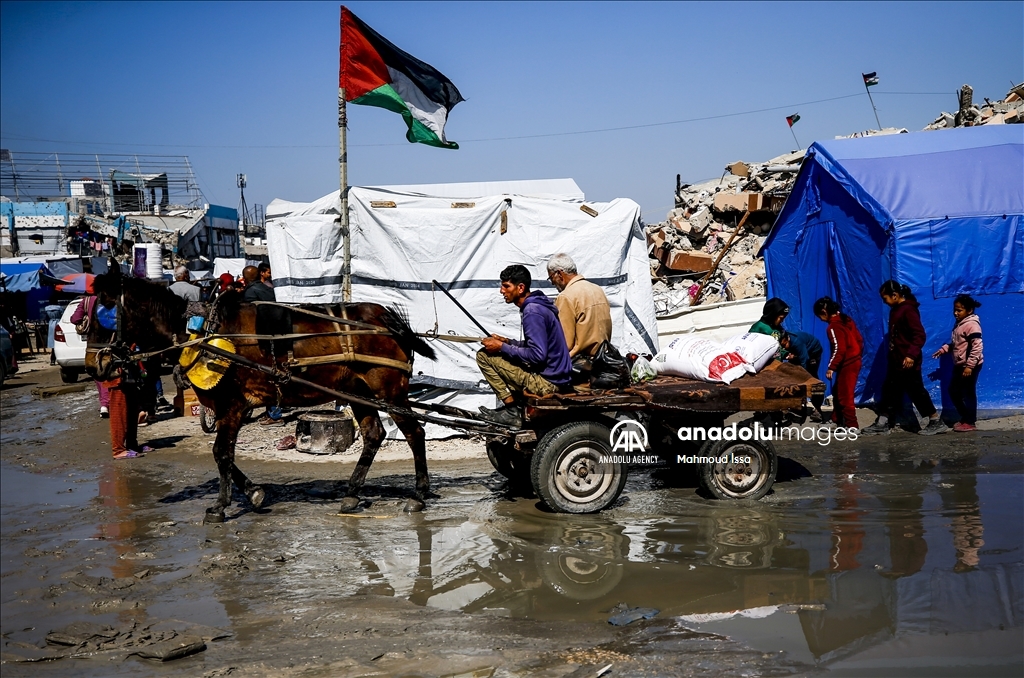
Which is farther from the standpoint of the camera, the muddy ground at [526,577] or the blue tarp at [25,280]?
the blue tarp at [25,280]

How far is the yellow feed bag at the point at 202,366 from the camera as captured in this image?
277 inches

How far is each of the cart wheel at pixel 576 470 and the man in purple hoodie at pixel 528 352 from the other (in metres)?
0.45

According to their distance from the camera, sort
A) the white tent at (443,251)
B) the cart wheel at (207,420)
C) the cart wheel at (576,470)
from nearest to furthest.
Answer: the cart wheel at (576,470) → the white tent at (443,251) → the cart wheel at (207,420)

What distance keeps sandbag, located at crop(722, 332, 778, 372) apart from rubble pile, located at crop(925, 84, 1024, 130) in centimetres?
1140

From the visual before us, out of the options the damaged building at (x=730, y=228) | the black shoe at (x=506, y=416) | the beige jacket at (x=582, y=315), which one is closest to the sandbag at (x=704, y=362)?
the beige jacket at (x=582, y=315)

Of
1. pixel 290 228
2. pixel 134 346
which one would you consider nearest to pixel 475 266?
pixel 290 228

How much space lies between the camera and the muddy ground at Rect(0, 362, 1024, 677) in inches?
172

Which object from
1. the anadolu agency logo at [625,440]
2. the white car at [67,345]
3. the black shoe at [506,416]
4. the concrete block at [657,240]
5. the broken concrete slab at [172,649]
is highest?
the concrete block at [657,240]

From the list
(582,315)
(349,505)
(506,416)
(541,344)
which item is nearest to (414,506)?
(349,505)

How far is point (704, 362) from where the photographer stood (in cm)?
707

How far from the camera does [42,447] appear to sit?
1116cm

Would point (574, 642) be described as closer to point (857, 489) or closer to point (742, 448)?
point (742, 448)

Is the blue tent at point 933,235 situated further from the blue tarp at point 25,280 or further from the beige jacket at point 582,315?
the blue tarp at point 25,280

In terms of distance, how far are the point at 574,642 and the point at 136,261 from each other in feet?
71.8
